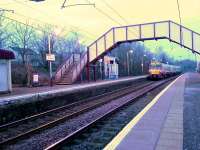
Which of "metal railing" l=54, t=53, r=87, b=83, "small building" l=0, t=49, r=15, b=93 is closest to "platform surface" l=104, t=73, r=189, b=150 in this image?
"small building" l=0, t=49, r=15, b=93

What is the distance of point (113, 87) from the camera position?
40.6m

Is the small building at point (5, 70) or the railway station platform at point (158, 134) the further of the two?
the small building at point (5, 70)

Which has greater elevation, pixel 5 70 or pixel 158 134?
pixel 5 70

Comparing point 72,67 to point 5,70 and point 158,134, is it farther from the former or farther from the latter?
point 158,134

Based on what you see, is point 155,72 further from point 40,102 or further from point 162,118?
point 162,118

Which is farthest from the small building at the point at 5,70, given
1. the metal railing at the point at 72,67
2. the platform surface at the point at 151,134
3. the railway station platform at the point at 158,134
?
the metal railing at the point at 72,67

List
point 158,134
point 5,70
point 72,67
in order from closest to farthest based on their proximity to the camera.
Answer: point 158,134
point 5,70
point 72,67

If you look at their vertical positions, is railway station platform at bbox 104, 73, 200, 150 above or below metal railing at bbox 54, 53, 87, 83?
below

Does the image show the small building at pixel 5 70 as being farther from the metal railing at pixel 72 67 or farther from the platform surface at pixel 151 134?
the metal railing at pixel 72 67

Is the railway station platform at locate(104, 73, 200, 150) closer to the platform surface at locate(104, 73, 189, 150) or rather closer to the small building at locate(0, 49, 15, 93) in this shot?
the platform surface at locate(104, 73, 189, 150)

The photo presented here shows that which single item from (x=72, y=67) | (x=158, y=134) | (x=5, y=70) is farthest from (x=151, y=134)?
(x=72, y=67)

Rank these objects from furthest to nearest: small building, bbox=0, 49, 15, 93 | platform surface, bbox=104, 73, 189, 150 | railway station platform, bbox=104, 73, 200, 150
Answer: small building, bbox=0, 49, 15, 93, railway station platform, bbox=104, 73, 200, 150, platform surface, bbox=104, 73, 189, 150

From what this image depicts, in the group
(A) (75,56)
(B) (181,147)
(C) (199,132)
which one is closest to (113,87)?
(A) (75,56)

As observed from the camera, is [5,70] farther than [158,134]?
Yes
